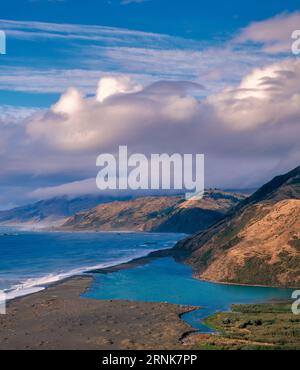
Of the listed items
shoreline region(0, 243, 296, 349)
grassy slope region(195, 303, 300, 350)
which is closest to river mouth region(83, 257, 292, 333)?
shoreline region(0, 243, 296, 349)

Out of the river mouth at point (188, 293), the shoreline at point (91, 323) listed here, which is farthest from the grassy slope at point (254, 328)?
the river mouth at point (188, 293)

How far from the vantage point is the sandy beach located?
10131cm

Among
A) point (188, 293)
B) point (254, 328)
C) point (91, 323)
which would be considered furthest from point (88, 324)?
point (188, 293)

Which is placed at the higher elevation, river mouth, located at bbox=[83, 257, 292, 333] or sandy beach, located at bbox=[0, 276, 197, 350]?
river mouth, located at bbox=[83, 257, 292, 333]

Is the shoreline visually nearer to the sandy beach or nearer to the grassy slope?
the sandy beach

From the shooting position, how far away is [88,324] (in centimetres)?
11812

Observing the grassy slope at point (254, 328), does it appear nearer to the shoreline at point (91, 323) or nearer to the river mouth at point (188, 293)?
the shoreline at point (91, 323)

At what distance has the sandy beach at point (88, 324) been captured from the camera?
101 m

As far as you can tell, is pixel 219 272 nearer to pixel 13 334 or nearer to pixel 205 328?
pixel 205 328

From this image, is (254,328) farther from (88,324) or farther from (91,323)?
(88,324)

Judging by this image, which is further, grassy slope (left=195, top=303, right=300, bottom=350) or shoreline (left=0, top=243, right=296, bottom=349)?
shoreline (left=0, top=243, right=296, bottom=349)
